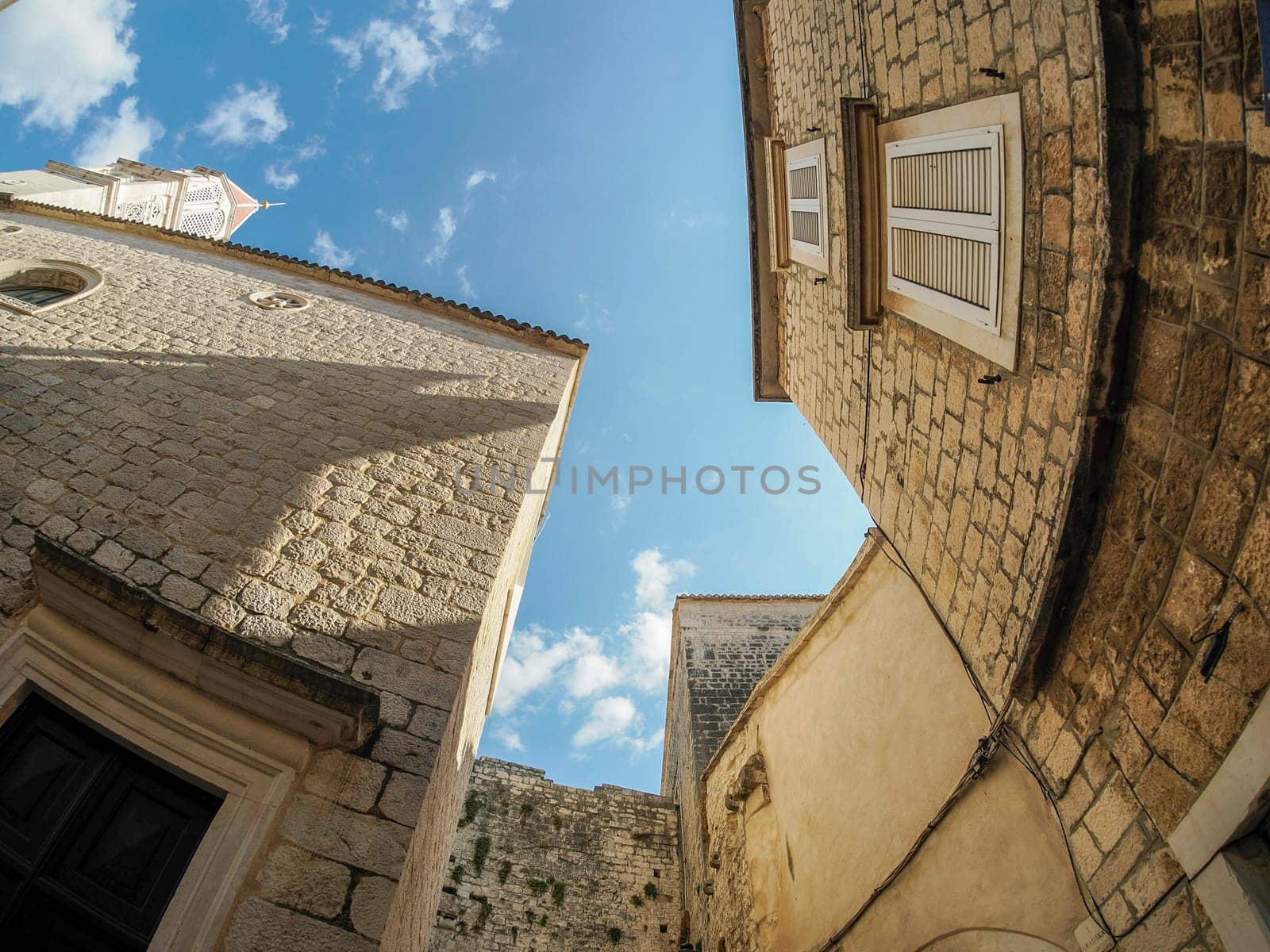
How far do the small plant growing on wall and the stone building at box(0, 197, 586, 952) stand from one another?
17.9ft

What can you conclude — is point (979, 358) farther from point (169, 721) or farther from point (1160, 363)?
point (169, 721)

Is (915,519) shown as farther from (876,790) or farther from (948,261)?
(876,790)

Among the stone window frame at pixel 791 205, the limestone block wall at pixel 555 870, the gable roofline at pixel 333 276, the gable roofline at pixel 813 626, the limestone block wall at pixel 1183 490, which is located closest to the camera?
the limestone block wall at pixel 1183 490

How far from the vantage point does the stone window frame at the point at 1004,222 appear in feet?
9.57

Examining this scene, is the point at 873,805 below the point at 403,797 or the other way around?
below

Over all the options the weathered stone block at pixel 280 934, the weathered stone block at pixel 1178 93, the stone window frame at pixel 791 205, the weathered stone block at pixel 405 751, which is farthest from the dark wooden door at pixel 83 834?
the stone window frame at pixel 791 205

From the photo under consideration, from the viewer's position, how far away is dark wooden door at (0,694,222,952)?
2457 mm

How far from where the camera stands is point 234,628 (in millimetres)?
3139

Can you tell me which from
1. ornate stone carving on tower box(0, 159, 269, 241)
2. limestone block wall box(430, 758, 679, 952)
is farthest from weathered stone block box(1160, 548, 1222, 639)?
ornate stone carving on tower box(0, 159, 269, 241)

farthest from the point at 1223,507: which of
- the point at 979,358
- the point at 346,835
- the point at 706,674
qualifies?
the point at 706,674

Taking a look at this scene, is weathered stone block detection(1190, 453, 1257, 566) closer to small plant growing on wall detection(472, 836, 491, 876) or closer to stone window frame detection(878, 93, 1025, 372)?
stone window frame detection(878, 93, 1025, 372)

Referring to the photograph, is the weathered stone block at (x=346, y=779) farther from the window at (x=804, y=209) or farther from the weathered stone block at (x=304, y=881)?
the window at (x=804, y=209)

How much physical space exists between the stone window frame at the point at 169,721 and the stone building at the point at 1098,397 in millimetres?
3231

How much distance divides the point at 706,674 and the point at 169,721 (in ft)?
33.9
